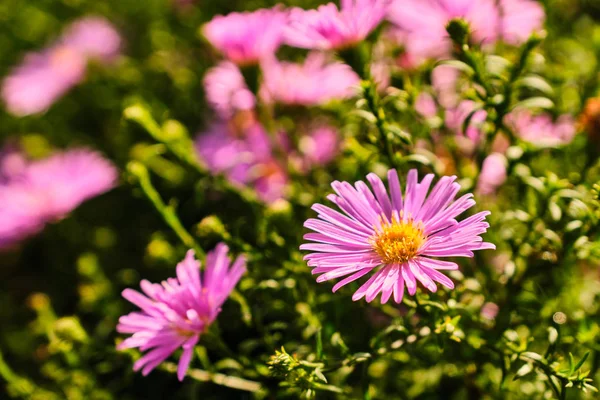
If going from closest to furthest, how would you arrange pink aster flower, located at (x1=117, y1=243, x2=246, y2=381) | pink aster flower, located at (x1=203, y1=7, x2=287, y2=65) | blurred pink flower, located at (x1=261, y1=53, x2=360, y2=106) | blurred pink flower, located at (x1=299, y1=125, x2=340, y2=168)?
pink aster flower, located at (x1=117, y1=243, x2=246, y2=381), pink aster flower, located at (x1=203, y1=7, x2=287, y2=65), blurred pink flower, located at (x1=299, y1=125, x2=340, y2=168), blurred pink flower, located at (x1=261, y1=53, x2=360, y2=106)

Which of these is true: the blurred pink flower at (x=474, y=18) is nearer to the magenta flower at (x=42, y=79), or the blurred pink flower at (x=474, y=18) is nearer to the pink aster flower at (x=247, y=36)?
the pink aster flower at (x=247, y=36)

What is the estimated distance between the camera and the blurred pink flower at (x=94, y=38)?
96.7 inches

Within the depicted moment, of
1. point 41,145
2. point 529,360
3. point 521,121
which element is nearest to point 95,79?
point 41,145

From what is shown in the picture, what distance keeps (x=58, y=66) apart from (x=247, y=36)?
143cm

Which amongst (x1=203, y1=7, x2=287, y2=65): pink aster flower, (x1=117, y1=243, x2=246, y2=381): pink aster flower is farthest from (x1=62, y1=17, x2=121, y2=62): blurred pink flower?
(x1=117, y1=243, x2=246, y2=381): pink aster flower

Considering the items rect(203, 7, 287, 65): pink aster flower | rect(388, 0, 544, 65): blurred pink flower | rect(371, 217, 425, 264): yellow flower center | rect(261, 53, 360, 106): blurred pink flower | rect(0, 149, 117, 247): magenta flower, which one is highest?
rect(203, 7, 287, 65): pink aster flower

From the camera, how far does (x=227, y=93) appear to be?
65.1 inches

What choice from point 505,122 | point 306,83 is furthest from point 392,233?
point 306,83

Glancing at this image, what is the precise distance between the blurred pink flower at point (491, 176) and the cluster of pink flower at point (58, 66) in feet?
5.12

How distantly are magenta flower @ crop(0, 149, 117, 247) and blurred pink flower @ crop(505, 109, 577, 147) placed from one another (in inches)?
46.0

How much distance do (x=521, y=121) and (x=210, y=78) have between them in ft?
2.78

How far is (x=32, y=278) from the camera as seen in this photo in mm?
2006

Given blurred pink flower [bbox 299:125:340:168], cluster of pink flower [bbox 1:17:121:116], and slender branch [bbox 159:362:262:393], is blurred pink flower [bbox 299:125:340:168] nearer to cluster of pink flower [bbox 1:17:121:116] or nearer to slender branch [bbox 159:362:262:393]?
slender branch [bbox 159:362:262:393]

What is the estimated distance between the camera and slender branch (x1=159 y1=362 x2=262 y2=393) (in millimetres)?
1078
